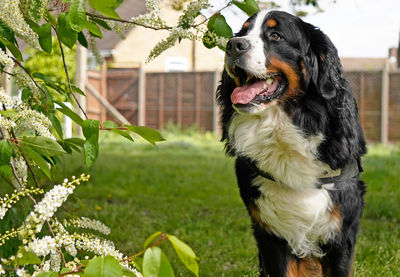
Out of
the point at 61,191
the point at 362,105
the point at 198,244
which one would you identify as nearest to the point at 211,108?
the point at 362,105

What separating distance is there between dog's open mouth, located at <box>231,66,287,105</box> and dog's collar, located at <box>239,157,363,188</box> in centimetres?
36

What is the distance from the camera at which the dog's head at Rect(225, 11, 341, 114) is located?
8.80 feet

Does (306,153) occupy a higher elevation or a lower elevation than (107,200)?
higher

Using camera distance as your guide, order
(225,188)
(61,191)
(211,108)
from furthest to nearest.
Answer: (211,108) < (225,188) < (61,191)

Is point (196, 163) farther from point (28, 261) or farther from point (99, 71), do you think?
point (99, 71)

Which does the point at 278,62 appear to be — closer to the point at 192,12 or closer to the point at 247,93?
the point at 247,93

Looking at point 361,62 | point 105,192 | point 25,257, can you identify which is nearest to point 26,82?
point 25,257

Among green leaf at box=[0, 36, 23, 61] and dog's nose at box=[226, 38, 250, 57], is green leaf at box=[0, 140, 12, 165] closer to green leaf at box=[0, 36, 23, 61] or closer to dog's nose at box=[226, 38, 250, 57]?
green leaf at box=[0, 36, 23, 61]

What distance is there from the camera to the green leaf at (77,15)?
181 centimetres

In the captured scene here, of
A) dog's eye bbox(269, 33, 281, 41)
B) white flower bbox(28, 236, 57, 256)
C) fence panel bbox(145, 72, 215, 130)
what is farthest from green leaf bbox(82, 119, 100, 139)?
fence panel bbox(145, 72, 215, 130)

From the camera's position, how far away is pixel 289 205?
282cm

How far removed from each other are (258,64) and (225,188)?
4611 mm

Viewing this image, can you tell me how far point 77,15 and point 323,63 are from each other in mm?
1570

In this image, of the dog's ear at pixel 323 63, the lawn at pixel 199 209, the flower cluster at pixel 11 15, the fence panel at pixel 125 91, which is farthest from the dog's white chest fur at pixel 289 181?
the fence panel at pixel 125 91
